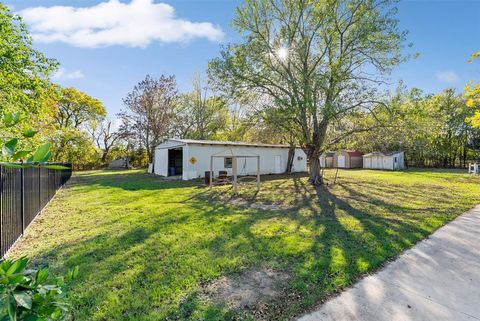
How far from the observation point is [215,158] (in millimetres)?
18469

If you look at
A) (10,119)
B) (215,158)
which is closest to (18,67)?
(10,119)

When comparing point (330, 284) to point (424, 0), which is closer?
point (330, 284)

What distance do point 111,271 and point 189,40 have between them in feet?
42.5

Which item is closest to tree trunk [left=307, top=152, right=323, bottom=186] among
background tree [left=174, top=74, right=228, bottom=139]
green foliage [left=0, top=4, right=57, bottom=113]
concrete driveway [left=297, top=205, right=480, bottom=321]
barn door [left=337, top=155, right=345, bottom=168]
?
concrete driveway [left=297, top=205, right=480, bottom=321]

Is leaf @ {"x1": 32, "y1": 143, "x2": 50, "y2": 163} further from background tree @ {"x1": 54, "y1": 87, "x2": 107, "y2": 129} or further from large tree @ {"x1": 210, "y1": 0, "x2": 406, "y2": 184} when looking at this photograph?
background tree @ {"x1": 54, "y1": 87, "x2": 107, "y2": 129}

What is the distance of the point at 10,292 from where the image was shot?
0.81 metres

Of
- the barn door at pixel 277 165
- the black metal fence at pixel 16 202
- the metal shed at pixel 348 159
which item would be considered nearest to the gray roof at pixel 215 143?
the barn door at pixel 277 165

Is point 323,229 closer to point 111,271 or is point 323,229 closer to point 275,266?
point 275,266

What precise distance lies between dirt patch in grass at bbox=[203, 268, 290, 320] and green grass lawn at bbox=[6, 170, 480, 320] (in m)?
0.10

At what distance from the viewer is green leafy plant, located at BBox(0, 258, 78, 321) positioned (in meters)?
0.79

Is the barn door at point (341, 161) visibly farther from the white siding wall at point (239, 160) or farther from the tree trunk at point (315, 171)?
the tree trunk at point (315, 171)

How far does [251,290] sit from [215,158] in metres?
15.3

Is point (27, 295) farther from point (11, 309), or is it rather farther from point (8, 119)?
point (8, 119)

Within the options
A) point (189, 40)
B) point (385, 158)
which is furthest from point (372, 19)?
point (385, 158)
